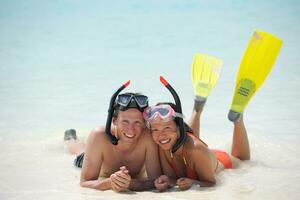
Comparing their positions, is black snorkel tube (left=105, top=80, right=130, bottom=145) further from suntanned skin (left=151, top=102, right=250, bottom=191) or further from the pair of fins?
the pair of fins

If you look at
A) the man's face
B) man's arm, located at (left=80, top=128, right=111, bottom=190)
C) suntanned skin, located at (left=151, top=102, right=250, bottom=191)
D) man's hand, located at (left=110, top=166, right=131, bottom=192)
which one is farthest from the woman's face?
man's arm, located at (left=80, top=128, right=111, bottom=190)

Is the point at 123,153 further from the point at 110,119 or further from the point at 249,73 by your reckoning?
the point at 249,73

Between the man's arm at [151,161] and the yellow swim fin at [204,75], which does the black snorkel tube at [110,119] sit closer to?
the man's arm at [151,161]

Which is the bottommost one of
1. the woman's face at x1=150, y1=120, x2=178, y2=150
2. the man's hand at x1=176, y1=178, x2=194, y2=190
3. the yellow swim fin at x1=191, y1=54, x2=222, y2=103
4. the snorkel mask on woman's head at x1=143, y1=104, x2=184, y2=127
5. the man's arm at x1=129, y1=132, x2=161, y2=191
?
the man's hand at x1=176, y1=178, x2=194, y2=190

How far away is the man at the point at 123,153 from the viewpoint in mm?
4129

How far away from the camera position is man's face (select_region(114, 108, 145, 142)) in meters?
4.13

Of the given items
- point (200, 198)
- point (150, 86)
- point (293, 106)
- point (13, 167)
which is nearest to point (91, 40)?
point (150, 86)

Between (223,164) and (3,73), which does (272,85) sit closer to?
(223,164)

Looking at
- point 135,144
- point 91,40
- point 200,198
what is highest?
point 91,40

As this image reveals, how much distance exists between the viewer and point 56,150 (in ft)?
19.8

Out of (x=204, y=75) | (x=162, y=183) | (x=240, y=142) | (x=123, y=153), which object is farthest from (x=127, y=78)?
(x=162, y=183)

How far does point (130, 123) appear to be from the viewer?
414cm

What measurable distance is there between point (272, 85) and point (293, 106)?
1.69m

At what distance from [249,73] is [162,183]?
2000mm
